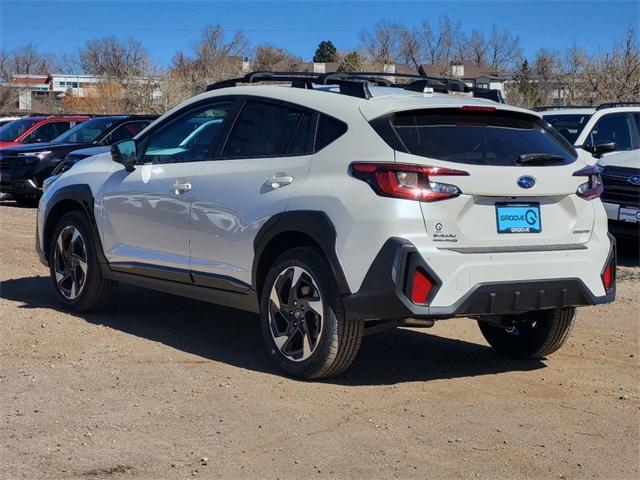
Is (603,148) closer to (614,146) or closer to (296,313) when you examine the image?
(614,146)

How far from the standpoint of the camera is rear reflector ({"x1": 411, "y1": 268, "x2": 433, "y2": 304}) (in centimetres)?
528

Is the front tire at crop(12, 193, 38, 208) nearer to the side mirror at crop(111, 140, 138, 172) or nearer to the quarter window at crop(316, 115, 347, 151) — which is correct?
the side mirror at crop(111, 140, 138, 172)

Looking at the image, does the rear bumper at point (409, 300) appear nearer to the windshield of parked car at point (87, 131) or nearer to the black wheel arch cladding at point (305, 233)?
the black wheel arch cladding at point (305, 233)

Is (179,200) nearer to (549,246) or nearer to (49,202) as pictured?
(49,202)

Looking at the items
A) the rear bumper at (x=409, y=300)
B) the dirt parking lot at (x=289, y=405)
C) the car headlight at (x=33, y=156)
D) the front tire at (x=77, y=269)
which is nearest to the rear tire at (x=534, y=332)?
the dirt parking lot at (x=289, y=405)

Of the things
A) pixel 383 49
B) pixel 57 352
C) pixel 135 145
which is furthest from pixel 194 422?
pixel 383 49

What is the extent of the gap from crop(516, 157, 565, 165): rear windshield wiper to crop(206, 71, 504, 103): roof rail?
96cm

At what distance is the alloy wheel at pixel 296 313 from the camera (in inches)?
225

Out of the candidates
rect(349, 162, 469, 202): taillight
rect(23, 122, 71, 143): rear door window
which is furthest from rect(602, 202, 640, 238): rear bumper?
rect(23, 122, 71, 143): rear door window

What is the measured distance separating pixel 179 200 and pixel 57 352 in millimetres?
1337

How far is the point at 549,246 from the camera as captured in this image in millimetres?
5695

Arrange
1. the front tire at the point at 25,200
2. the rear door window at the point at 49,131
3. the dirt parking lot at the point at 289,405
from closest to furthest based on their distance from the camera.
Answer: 1. the dirt parking lot at the point at 289,405
2. the front tire at the point at 25,200
3. the rear door window at the point at 49,131

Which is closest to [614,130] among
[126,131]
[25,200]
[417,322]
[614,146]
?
[614,146]

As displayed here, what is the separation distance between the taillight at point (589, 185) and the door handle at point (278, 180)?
1.77 metres
